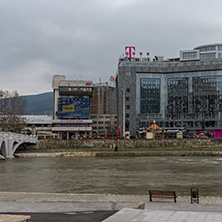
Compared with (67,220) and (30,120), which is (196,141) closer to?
(67,220)

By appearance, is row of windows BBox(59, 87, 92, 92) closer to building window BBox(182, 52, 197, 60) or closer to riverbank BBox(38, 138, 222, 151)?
building window BBox(182, 52, 197, 60)

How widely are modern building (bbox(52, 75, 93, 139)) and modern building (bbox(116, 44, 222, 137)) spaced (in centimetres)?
2304

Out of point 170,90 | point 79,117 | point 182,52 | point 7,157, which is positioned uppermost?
point 182,52

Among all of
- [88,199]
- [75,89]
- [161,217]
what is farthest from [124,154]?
[75,89]

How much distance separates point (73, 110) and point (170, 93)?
164 ft

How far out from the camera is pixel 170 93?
147500mm

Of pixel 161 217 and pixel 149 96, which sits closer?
pixel 161 217

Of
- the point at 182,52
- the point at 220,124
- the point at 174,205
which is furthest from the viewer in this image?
the point at 182,52

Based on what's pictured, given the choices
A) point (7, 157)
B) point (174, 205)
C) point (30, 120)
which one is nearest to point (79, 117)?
point (30, 120)

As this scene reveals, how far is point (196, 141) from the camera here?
98.2 metres

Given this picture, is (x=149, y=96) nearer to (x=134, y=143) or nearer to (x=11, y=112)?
(x=134, y=143)

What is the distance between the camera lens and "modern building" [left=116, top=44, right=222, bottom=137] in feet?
470

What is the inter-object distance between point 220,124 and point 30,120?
104 metres

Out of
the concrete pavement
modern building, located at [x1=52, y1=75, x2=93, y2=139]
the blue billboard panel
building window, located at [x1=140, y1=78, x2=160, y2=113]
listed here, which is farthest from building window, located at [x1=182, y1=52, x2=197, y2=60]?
the concrete pavement
